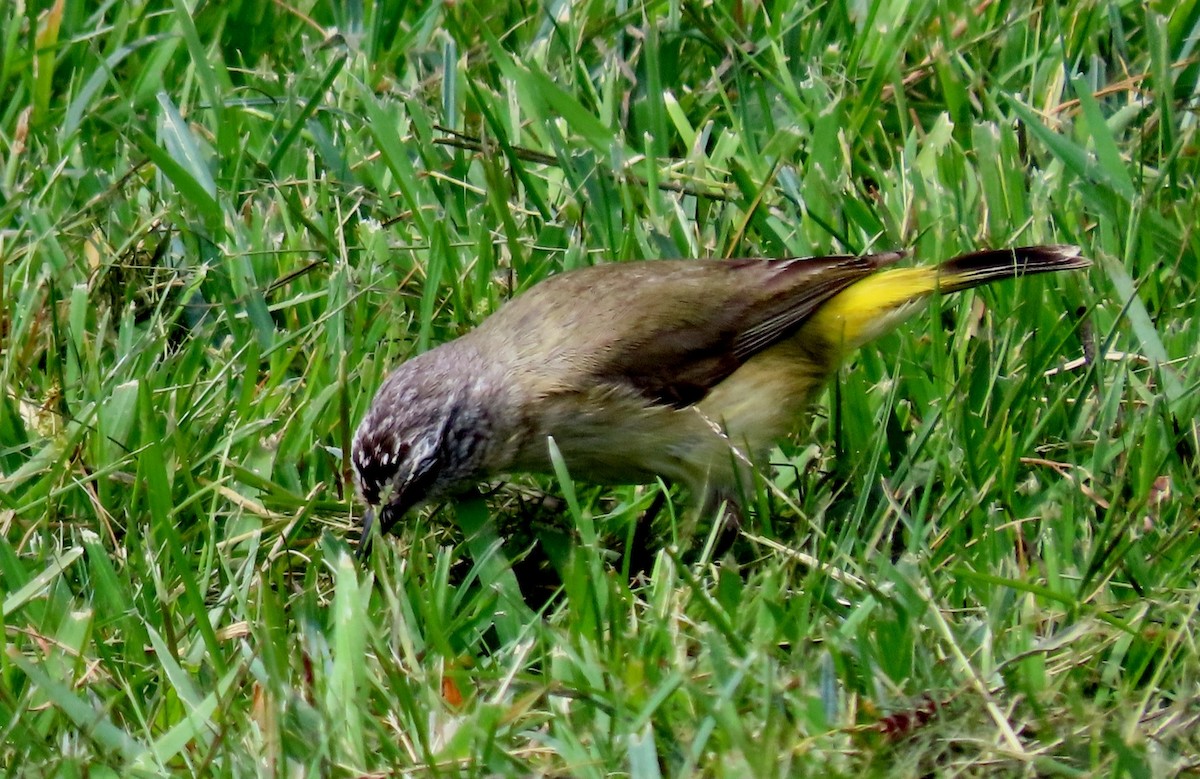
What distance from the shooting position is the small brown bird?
4.62 m

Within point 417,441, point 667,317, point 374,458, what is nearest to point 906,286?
point 667,317

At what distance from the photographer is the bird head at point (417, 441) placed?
173 inches

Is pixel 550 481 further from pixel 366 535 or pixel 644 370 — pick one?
pixel 366 535

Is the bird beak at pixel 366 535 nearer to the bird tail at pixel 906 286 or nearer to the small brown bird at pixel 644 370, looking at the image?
the small brown bird at pixel 644 370

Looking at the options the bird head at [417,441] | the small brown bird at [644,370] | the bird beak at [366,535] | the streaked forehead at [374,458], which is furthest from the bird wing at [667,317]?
the bird beak at [366,535]

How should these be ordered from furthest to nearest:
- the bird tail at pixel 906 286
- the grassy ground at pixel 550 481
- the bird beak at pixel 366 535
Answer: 1. the bird tail at pixel 906 286
2. the bird beak at pixel 366 535
3. the grassy ground at pixel 550 481

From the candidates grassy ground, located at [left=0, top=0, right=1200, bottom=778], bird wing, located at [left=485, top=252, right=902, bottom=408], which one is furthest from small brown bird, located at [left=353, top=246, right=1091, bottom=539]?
grassy ground, located at [left=0, top=0, right=1200, bottom=778]

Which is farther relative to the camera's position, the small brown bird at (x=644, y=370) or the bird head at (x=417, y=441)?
the small brown bird at (x=644, y=370)

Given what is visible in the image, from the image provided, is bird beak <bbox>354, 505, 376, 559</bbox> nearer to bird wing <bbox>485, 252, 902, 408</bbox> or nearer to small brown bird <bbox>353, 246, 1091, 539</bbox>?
small brown bird <bbox>353, 246, 1091, 539</bbox>

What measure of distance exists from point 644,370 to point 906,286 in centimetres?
81

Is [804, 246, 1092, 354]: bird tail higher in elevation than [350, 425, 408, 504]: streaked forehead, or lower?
higher

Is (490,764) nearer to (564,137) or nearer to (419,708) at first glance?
(419,708)

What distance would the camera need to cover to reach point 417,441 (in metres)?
4.50

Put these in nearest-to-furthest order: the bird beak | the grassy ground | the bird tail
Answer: the grassy ground, the bird beak, the bird tail
